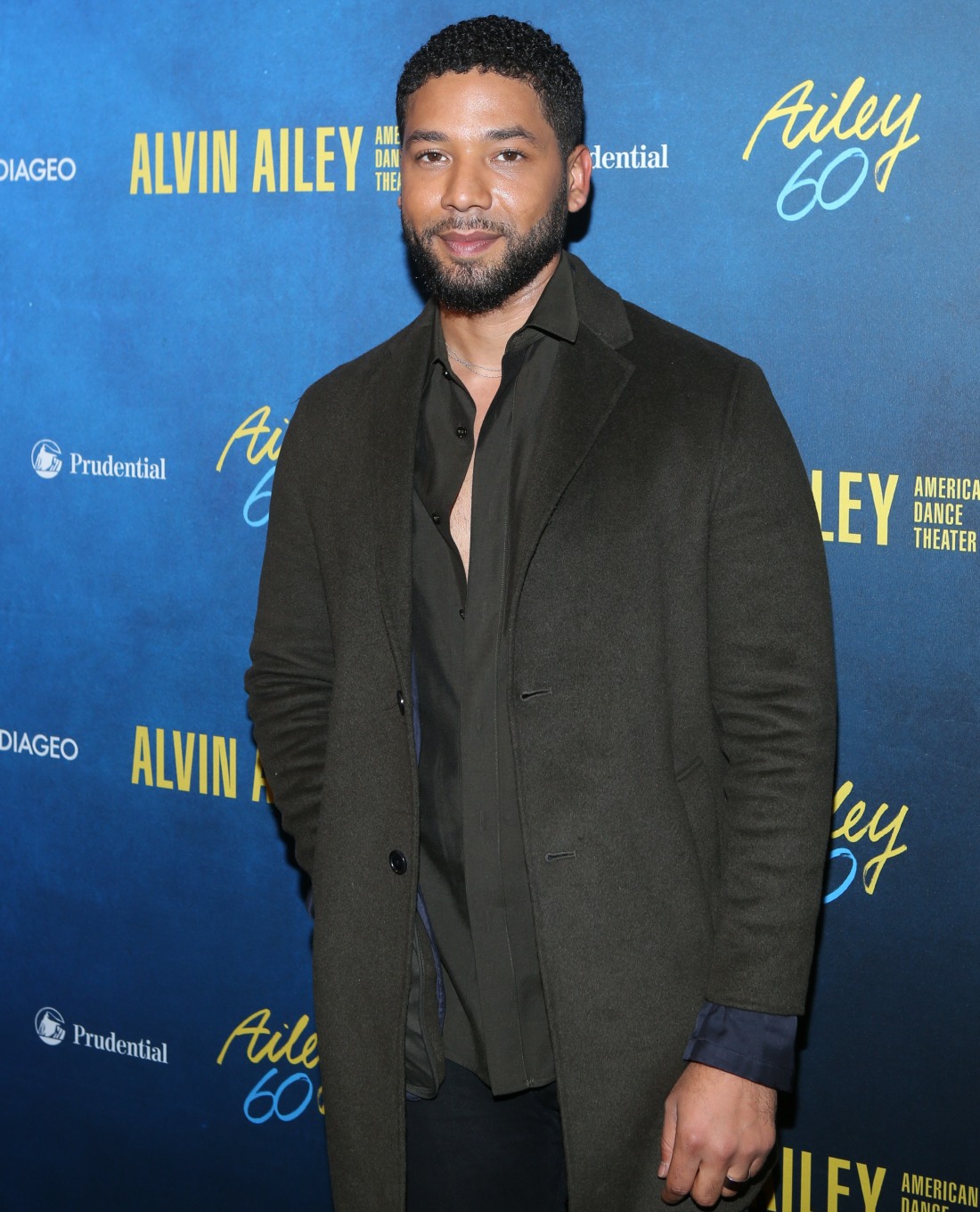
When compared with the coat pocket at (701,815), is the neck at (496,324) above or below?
above

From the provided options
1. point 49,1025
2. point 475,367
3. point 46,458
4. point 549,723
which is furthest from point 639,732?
point 49,1025

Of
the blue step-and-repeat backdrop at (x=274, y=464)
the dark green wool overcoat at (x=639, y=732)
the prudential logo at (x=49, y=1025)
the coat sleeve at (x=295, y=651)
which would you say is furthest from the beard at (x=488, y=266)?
the prudential logo at (x=49, y=1025)

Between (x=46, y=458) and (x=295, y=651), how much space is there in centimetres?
109

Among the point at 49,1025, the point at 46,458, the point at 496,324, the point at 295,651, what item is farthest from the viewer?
the point at 49,1025

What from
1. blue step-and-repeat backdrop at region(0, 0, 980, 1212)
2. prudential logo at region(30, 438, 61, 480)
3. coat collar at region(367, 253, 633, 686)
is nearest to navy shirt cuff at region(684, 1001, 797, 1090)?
coat collar at region(367, 253, 633, 686)

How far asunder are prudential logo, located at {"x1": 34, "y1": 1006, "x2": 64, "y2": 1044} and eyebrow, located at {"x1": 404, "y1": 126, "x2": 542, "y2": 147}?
2103mm

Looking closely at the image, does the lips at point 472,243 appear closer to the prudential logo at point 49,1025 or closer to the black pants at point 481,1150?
the black pants at point 481,1150

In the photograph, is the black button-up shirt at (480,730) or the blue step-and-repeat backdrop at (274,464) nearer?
the black button-up shirt at (480,730)

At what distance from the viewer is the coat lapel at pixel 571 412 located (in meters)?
1.54

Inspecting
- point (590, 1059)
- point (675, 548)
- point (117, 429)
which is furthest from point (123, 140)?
point (590, 1059)

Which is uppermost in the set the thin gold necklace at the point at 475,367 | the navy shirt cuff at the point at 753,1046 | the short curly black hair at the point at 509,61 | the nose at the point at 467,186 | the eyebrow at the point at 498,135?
the short curly black hair at the point at 509,61

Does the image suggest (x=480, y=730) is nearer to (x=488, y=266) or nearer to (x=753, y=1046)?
(x=753, y=1046)

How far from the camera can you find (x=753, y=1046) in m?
1.49

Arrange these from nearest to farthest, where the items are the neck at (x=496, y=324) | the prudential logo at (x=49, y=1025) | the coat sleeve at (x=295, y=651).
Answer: the neck at (x=496, y=324) → the coat sleeve at (x=295, y=651) → the prudential logo at (x=49, y=1025)
